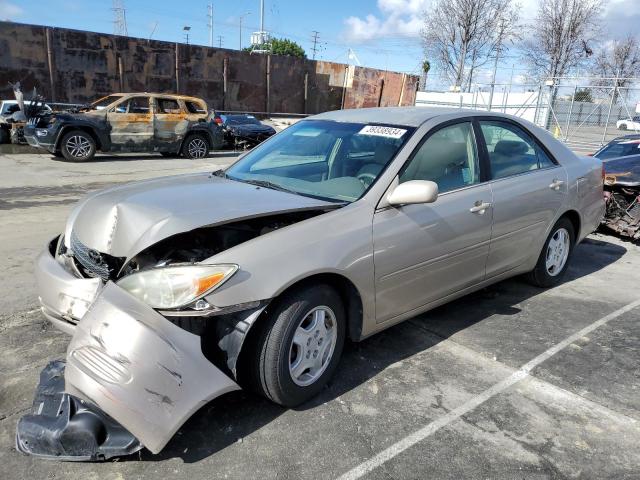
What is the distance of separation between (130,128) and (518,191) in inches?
477

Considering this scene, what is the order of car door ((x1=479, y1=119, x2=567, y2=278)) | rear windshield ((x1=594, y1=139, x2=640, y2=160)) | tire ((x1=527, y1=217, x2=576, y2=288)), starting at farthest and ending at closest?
rear windshield ((x1=594, y1=139, x2=640, y2=160)) < tire ((x1=527, y1=217, x2=576, y2=288)) < car door ((x1=479, y1=119, x2=567, y2=278))

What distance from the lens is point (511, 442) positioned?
2748 mm

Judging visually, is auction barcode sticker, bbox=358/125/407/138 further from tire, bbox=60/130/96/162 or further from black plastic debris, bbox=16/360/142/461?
tire, bbox=60/130/96/162

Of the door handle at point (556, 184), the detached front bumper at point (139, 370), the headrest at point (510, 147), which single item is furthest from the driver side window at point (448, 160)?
the detached front bumper at point (139, 370)

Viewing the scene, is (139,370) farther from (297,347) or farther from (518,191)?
(518,191)

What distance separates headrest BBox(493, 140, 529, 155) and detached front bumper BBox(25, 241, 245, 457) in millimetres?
2897

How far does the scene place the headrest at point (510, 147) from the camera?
14.0 feet

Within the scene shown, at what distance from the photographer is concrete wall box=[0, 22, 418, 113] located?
20203mm

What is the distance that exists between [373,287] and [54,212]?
6285 mm

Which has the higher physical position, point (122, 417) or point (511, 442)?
point (122, 417)

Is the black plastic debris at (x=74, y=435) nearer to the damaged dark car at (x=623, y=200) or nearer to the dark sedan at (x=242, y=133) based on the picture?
the damaged dark car at (x=623, y=200)

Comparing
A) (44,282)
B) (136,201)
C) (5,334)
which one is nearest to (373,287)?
(136,201)

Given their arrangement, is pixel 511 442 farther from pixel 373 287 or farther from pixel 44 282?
pixel 44 282

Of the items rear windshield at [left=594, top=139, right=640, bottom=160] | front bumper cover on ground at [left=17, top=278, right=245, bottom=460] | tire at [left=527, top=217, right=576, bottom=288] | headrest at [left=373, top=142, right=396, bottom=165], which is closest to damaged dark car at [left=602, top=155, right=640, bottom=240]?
rear windshield at [left=594, top=139, right=640, bottom=160]
